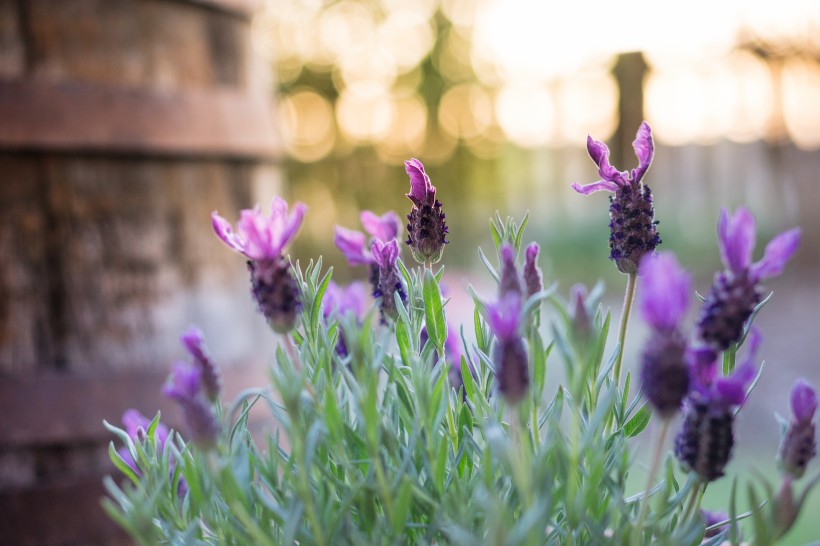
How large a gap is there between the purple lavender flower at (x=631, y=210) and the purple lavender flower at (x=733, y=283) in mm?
121

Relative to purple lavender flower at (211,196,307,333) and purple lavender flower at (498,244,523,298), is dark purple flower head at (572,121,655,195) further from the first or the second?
purple lavender flower at (211,196,307,333)

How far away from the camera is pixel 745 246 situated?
→ 0.50 meters

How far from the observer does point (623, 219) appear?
25.3 inches

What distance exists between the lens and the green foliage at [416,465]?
1.69 feet

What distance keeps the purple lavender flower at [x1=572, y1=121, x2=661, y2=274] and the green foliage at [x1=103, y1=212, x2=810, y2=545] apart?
0.18ft

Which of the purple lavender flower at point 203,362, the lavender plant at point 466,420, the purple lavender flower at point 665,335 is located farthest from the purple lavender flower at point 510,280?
the purple lavender flower at point 203,362

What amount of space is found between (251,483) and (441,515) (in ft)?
0.47

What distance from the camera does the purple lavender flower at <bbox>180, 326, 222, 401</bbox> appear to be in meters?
0.56

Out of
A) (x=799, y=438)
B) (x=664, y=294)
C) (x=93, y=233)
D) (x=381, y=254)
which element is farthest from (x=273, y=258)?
(x=93, y=233)

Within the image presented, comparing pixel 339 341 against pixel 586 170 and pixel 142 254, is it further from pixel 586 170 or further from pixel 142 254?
pixel 586 170

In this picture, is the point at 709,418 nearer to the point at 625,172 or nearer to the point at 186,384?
the point at 625,172

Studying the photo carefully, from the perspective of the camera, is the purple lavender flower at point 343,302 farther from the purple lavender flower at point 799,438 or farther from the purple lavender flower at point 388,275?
the purple lavender flower at point 799,438

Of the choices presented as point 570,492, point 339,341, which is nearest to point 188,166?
point 339,341

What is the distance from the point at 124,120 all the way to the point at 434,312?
0.94 metres
